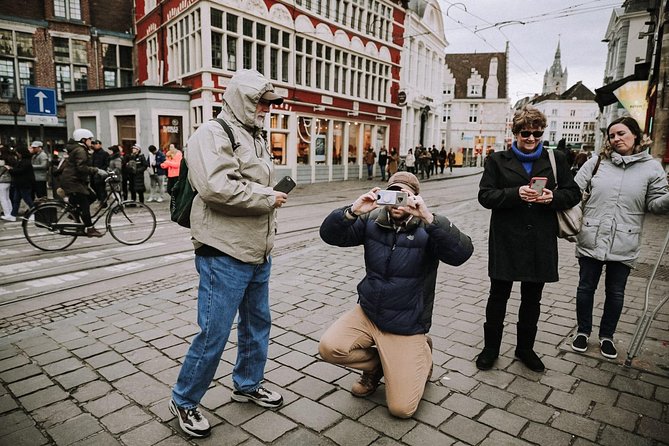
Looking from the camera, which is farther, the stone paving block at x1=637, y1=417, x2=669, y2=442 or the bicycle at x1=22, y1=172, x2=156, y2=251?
the bicycle at x1=22, y1=172, x2=156, y2=251

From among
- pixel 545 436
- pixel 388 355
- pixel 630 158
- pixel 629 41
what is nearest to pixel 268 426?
pixel 388 355

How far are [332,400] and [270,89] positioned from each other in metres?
2.12

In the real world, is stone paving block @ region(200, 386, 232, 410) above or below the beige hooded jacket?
below

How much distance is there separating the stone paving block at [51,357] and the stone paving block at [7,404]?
19.5 inches

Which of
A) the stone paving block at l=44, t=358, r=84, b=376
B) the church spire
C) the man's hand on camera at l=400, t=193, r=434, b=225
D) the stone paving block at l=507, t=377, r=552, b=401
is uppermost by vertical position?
the church spire

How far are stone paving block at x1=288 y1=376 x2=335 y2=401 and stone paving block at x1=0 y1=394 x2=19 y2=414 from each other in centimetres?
186

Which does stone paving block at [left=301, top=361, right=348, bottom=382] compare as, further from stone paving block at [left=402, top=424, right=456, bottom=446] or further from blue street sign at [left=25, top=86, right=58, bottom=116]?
blue street sign at [left=25, top=86, right=58, bottom=116]

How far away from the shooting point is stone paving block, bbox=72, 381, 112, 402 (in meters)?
3.14

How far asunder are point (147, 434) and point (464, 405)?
6.78 ft

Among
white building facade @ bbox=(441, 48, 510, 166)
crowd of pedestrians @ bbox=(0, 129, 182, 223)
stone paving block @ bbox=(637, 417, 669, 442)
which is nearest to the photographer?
stone paving block @ bbox=(637, 417, 669, 442)

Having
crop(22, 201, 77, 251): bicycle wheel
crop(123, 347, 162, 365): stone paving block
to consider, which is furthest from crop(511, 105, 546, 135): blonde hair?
crop(22, 201, 77, 251): bicycle wheel

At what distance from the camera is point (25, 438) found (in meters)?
2.70

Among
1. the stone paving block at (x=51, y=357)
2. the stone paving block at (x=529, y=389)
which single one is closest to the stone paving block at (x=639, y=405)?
the stone paving block at (x=529, y=389)

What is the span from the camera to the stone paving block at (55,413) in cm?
286
